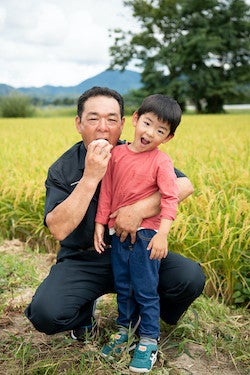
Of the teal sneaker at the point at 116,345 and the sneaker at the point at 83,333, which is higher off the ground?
the teal sneaker at the point at 116,345

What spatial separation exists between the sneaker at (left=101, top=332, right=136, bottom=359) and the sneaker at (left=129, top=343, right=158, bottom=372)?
0.26 ft

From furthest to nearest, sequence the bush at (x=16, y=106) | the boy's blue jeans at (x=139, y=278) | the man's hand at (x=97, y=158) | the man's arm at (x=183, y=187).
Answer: the bush at (x=16, y=106) < the man's arm at (x=183, y=187) < the boy's blue jeans at (x=139, y=278) < the man's hand at (x=97, y=158)

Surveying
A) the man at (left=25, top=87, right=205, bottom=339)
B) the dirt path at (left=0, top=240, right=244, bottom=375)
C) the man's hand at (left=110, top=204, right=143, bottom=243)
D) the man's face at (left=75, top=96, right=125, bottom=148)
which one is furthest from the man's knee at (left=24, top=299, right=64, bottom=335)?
the man's face at (left=75, top=96, right=125, bottom=148)

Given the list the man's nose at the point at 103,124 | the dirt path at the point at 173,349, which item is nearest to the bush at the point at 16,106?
the dirt path at the point at 173,349

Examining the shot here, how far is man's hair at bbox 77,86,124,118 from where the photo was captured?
2.20 m

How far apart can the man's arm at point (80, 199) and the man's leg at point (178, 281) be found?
444mm

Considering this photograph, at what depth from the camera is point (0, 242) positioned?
383 centimetres

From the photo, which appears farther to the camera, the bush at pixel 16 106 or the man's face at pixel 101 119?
the bush at pixel 16 106

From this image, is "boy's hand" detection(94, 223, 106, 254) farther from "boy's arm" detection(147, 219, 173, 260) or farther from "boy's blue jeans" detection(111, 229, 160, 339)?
"boy's arm" detection(147, 219, 173, 260)

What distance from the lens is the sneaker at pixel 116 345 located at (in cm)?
216

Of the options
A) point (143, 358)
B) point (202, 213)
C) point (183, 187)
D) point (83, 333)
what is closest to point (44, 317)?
point (83, 333)

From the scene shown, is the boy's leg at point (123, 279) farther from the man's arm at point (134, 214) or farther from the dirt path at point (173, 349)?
the dirt path at point (173, 349)

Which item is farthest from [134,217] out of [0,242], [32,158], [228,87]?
[228,87]

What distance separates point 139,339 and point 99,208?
1.92 ft
